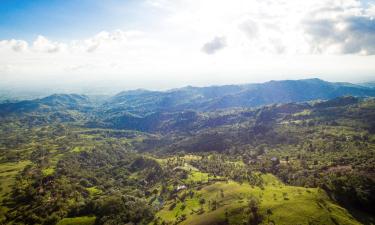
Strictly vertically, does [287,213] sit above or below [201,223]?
above

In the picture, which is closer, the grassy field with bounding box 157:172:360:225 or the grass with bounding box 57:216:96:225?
the grassy field with bounding box 157:172:360:225

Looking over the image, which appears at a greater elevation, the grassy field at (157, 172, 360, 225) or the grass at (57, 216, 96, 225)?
the grassy field at (157, 172, 360, 225)

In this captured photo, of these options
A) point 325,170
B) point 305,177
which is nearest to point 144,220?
point 305,177

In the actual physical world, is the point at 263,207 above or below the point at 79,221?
above

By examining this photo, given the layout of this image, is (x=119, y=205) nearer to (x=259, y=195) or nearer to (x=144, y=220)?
(x=144, y=220)

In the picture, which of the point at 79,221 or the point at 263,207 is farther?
the point at 79,221
